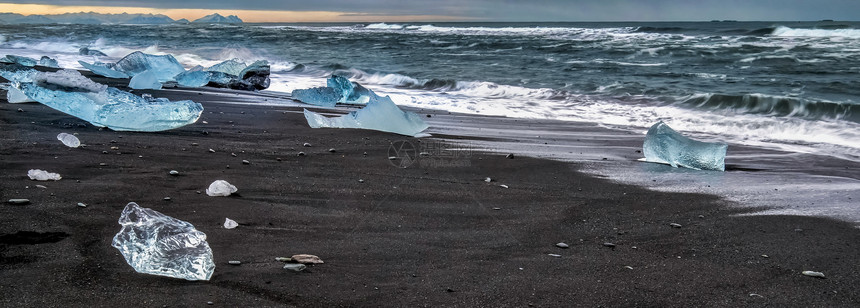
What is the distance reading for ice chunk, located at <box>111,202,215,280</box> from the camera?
2.12m

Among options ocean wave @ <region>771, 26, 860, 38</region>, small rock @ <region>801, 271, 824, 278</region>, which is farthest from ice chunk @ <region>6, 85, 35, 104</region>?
ocean wave @ <region>771, 26, 860, 38</region>

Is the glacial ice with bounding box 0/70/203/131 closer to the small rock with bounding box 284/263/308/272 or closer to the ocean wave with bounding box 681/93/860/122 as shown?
the small rock with bounding box 284/263/308/272

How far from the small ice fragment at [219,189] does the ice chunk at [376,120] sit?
236 centimetres

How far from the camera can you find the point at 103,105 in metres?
4.67

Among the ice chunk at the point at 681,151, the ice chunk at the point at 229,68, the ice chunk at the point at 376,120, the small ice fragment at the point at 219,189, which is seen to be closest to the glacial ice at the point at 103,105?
the ice chunk at the point at 376,120

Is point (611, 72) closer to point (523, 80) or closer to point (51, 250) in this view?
point (523, 80)

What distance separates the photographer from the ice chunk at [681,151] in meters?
4.50

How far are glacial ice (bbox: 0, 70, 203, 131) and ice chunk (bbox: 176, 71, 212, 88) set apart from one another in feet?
10.2

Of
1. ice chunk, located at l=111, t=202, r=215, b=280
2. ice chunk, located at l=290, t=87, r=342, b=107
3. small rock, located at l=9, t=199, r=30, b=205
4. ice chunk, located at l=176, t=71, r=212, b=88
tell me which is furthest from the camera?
ice chunk, located at l=176, t=71, r=212, b=88

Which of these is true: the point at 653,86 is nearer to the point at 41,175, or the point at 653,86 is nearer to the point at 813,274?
the point at 813,274

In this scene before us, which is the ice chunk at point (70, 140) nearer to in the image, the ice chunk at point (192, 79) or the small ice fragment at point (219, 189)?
the small ice fragment at point (219, 189)

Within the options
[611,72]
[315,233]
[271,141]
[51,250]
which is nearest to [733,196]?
[315,233]

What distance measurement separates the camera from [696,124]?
7367mm

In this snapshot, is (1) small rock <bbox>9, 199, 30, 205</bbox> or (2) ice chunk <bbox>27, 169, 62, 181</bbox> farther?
(2) ice chunk <bbox>27, 169, 62, 181</bbox>
